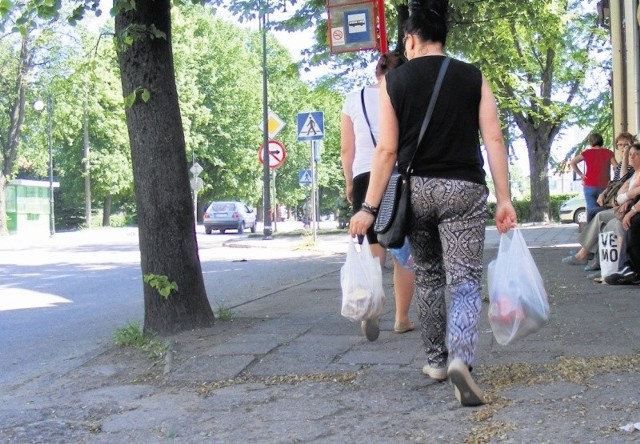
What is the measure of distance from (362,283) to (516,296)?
103 cm

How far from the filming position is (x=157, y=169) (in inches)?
247

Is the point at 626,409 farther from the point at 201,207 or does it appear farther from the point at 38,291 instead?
the point at 201,207

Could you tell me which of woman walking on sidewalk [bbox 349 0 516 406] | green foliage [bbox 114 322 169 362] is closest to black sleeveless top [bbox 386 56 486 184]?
woman walking on sidewalk [bbox 349 0 516 406]

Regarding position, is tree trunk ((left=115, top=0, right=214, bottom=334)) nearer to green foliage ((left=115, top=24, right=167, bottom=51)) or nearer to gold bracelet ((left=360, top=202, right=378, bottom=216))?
green foliage ((left=115, top=24, right=167, bottom=51))

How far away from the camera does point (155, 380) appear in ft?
16.2

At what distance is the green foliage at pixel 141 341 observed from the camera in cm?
566

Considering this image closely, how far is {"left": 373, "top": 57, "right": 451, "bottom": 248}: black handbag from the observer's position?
159 inches

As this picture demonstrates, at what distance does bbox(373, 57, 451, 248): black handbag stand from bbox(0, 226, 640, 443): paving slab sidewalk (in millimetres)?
816

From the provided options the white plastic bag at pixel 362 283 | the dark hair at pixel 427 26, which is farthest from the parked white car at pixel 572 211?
the dark hair at pixel 427 26

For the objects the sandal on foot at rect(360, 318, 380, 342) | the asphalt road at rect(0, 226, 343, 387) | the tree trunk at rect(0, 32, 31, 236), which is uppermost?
the tree trunk at rect(0, 32, 31, 236)

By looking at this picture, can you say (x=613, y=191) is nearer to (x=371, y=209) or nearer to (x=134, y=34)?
(x=134, y=34)

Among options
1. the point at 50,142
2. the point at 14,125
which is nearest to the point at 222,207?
the point at 50,142

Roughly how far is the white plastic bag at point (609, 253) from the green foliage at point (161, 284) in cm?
476

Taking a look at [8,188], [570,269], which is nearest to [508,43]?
[570,269]
